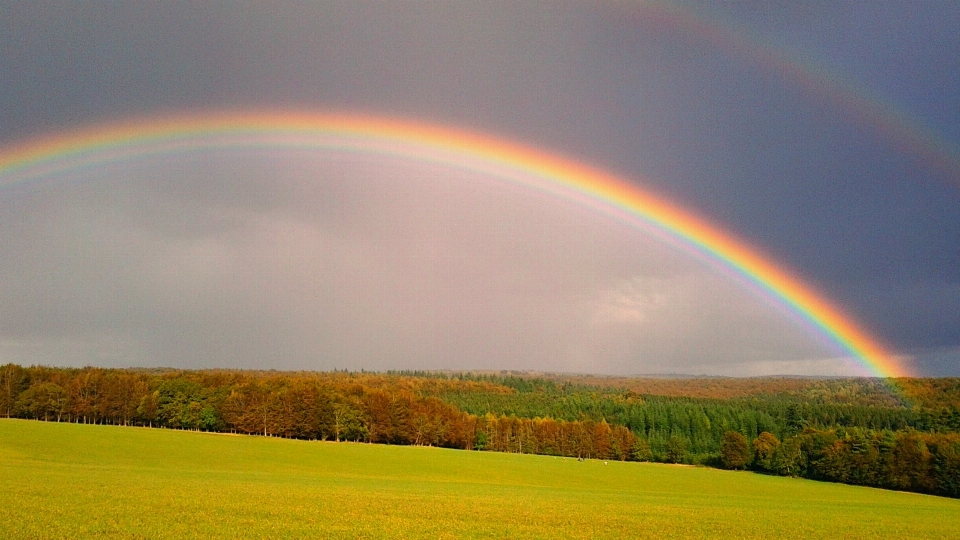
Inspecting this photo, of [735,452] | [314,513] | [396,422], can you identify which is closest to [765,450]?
[735,452]

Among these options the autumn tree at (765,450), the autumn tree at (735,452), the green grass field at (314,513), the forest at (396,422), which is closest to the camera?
the green grass field at (314,513)

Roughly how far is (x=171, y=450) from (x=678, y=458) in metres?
92.0

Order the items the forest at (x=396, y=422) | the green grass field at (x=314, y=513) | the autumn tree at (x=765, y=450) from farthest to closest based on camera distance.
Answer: the autumn tree at (x=765, y=450), the forest at (x=396, y=422), the green grass field at (x=314, y=513)

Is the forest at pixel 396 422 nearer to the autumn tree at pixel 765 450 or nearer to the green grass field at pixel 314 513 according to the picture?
the autumn tree at pixel 765 450

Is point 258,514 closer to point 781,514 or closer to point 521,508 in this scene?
point 521,508

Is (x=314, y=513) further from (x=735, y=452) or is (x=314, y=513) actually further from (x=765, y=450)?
(x=735, y=452)

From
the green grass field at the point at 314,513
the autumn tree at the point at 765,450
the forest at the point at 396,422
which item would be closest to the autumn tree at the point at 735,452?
the forest at the point at 396,422

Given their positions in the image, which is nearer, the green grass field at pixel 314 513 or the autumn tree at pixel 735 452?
the green grass field at pixel 314 513

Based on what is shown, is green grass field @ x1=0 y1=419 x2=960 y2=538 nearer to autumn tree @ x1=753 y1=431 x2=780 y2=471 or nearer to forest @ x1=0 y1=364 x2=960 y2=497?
forest @ x1=0 y1=364 x2=960 y2=497

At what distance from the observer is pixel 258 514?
24359 mm

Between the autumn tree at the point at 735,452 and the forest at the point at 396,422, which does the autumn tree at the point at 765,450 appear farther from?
the autumn tree at the point at 735,452

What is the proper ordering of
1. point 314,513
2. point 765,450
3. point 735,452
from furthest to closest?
point 735,452 → point 765,450 → point 314,513

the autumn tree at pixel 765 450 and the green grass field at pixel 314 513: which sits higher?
the green grass field at pixel 314 513

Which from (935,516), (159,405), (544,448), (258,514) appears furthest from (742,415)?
(258,514)
